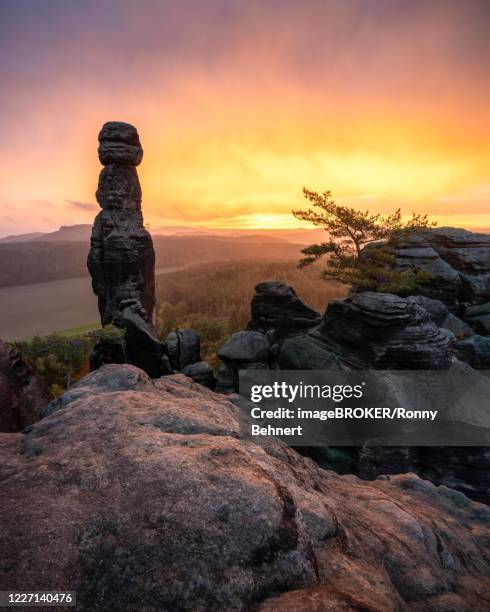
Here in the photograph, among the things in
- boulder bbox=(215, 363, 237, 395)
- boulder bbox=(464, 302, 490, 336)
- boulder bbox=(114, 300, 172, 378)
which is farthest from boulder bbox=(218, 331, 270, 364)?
boulder bbox=(464, 302, 490, 336)

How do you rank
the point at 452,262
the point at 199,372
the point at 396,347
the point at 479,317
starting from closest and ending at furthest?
the point at 396,347
the point at 199,372
the point at 479,317
the point at 452,262

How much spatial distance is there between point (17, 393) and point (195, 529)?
10.2 metres

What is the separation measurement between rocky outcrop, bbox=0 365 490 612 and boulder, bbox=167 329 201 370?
68.1ft

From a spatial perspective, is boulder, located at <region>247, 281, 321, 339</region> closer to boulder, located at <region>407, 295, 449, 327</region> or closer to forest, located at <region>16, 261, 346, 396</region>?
boulder, located at <region>407, 295, 449, 327</region>

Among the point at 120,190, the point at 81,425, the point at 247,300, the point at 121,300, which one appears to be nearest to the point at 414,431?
the point at 81,425

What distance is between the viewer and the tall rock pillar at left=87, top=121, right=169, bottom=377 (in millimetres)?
27875

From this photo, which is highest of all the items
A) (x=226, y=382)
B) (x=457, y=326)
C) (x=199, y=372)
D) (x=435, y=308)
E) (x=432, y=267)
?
(x=432, y=267)

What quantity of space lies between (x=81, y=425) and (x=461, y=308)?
34151 millimetres

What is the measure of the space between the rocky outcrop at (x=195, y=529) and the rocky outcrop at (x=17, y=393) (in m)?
5.61

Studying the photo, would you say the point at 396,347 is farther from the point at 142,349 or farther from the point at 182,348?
the point at 142,349

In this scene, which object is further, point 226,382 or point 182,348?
point 182,348

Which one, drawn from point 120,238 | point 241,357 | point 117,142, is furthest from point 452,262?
point 117,142

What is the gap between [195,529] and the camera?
395 cm

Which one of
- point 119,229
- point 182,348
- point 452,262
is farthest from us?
point 452,262
